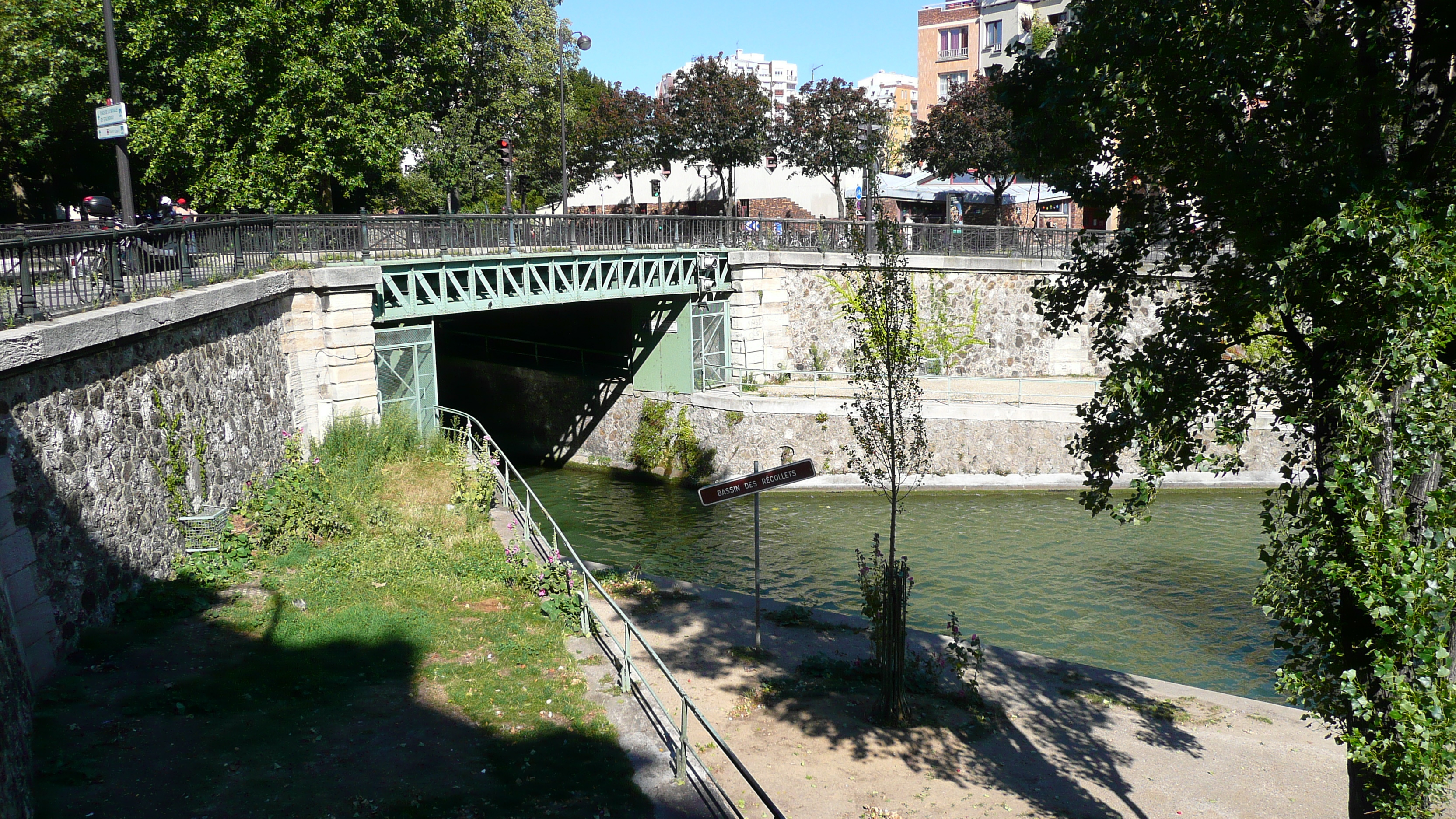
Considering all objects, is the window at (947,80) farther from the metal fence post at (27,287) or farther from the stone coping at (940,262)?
the metal fence post at (27,287)

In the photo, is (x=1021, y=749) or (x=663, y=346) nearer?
(x=1021, y=749)

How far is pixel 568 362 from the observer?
30062 millimetres

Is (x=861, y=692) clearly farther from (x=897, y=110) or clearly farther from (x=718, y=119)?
(x=897, y=110)

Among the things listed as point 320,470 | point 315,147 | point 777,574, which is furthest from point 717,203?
point 320,470

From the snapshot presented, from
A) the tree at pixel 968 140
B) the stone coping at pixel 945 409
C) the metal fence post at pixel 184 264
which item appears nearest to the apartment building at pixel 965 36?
the tree at pixel 968 140

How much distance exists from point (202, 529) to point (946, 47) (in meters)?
49.6

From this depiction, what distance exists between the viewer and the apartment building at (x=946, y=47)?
51.4 m

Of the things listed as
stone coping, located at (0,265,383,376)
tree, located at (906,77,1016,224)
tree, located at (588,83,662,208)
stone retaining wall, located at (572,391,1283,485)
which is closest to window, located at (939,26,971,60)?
tree, located at (906,77,1016,224)

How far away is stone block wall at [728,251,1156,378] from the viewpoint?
1166 inches

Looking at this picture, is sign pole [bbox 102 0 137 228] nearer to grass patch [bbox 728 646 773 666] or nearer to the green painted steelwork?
grass patch [bbox 728 646 773 666]

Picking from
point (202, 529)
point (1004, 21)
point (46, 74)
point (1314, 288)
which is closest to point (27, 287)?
point (202, 529)

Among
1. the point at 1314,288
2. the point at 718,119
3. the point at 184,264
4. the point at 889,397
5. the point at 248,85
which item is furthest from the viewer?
the point at 718,119

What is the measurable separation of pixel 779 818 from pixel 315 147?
2196 centimetres

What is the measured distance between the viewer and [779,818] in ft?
19.3
